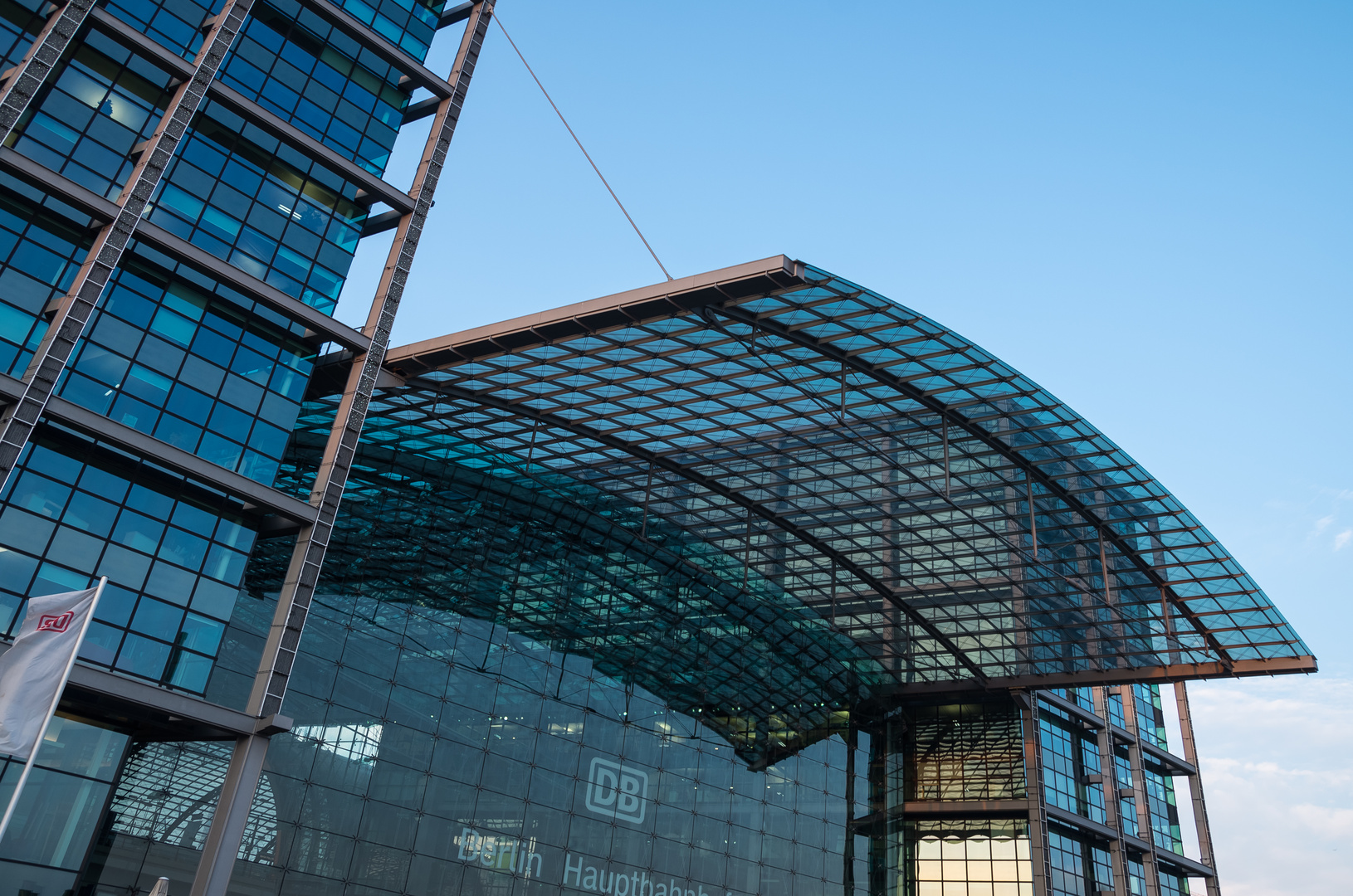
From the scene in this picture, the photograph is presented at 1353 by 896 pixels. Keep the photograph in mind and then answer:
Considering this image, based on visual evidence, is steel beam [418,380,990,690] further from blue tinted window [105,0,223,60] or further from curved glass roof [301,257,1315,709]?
blue tinted window [105,0,223,60]

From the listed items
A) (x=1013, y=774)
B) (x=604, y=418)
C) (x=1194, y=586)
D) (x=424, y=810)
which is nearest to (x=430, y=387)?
(x=604, y=418)

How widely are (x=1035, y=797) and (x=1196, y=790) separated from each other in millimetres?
17746

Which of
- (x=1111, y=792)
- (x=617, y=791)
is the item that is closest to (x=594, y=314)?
(x=617, y=791)

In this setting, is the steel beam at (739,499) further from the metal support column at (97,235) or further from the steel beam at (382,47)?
the metal support column at (97,235)

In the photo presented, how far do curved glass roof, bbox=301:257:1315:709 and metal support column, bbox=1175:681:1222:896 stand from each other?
58.7ft

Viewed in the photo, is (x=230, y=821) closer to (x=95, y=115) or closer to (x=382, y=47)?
(x=95, y=115)

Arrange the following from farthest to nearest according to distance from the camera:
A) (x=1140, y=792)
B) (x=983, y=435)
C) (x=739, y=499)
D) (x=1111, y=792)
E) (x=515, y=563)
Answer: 1. (x=1140, y=792)
2. (x=1111, y=792)
3. (x=739, y=499)
4. (x=515, y=563)
5. (x=983, y=435)

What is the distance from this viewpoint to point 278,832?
3503 cm

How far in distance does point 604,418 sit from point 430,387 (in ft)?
24.5

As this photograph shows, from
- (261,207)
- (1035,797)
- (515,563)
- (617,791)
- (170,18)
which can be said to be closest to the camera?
(170,18)

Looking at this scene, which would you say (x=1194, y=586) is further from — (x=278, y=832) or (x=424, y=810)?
(x=278, y=832)

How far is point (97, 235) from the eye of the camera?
28.4 m

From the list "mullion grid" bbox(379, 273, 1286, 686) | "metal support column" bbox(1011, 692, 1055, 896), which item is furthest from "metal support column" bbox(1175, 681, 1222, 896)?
"mullion grid" bbox(379, 273, 1286, 686)

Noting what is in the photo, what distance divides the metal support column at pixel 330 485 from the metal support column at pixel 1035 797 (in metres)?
40.3
